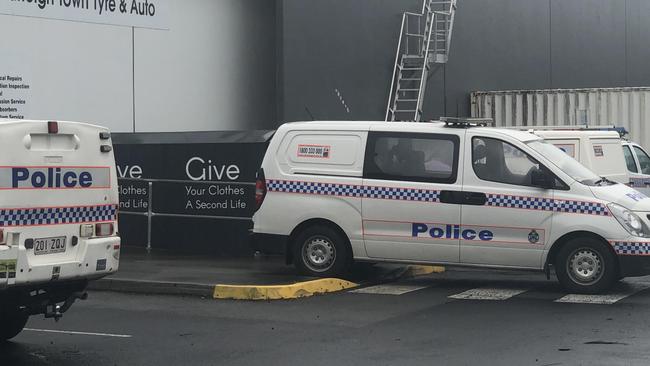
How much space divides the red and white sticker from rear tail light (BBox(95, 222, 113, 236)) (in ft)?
14.9

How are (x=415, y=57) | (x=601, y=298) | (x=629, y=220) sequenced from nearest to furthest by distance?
(x=601, y=298) < (x=629, y=220) < (x=415, y=57)

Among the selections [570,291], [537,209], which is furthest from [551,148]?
[570,291]

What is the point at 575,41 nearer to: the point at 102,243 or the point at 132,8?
the point at 132,8

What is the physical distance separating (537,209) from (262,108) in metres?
10.3

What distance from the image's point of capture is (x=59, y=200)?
8.11 metres

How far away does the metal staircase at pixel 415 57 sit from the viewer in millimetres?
23812

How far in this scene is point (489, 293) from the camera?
12000mm

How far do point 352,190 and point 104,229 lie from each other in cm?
459

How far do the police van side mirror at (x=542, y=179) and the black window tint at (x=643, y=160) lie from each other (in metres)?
6.83

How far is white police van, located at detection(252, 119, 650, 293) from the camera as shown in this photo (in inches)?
460

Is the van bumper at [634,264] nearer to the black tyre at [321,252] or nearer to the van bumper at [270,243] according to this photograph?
the black tyre at [321,252]

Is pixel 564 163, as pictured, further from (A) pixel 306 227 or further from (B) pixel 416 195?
(A) pixel 306 227

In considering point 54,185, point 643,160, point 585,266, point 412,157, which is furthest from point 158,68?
point 54,185

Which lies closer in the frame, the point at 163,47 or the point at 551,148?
the point at 551,148
